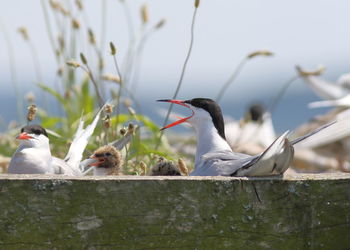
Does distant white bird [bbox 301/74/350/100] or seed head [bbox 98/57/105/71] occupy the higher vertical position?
seed head [bbox 98/57/105/71]

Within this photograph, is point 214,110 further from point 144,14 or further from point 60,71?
point 60,71

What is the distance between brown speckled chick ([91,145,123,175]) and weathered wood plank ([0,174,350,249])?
3.96ft

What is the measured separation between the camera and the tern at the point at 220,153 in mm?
2598

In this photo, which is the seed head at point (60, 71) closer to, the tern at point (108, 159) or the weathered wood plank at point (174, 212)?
the tern at point (108, 159)

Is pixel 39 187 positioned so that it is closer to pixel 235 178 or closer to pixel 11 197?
pixel 11 197

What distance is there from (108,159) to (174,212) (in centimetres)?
123

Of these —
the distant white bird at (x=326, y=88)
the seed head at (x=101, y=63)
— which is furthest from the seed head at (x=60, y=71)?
the distant white bird at (x=326, y=88)

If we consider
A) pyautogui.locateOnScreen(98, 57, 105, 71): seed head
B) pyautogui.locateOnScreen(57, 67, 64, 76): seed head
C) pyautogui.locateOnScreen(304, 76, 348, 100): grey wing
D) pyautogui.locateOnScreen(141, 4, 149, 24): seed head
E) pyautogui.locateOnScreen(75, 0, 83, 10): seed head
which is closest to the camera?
pyautogui.locateOnScreen(141, 4, 149, 24): seed head

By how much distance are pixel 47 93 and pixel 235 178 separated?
3.34m

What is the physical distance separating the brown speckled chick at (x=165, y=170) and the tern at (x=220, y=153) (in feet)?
0.33

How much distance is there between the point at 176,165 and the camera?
346cm

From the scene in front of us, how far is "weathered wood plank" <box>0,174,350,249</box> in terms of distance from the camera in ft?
7.94

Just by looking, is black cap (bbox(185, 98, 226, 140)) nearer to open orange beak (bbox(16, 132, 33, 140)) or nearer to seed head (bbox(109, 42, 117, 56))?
seed head (bbox(109, 42, 117, 56))

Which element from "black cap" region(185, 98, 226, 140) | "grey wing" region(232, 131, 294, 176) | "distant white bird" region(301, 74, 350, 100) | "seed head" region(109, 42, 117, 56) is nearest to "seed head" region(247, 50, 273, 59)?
"black cap" region(185, 98, 226, 140)
